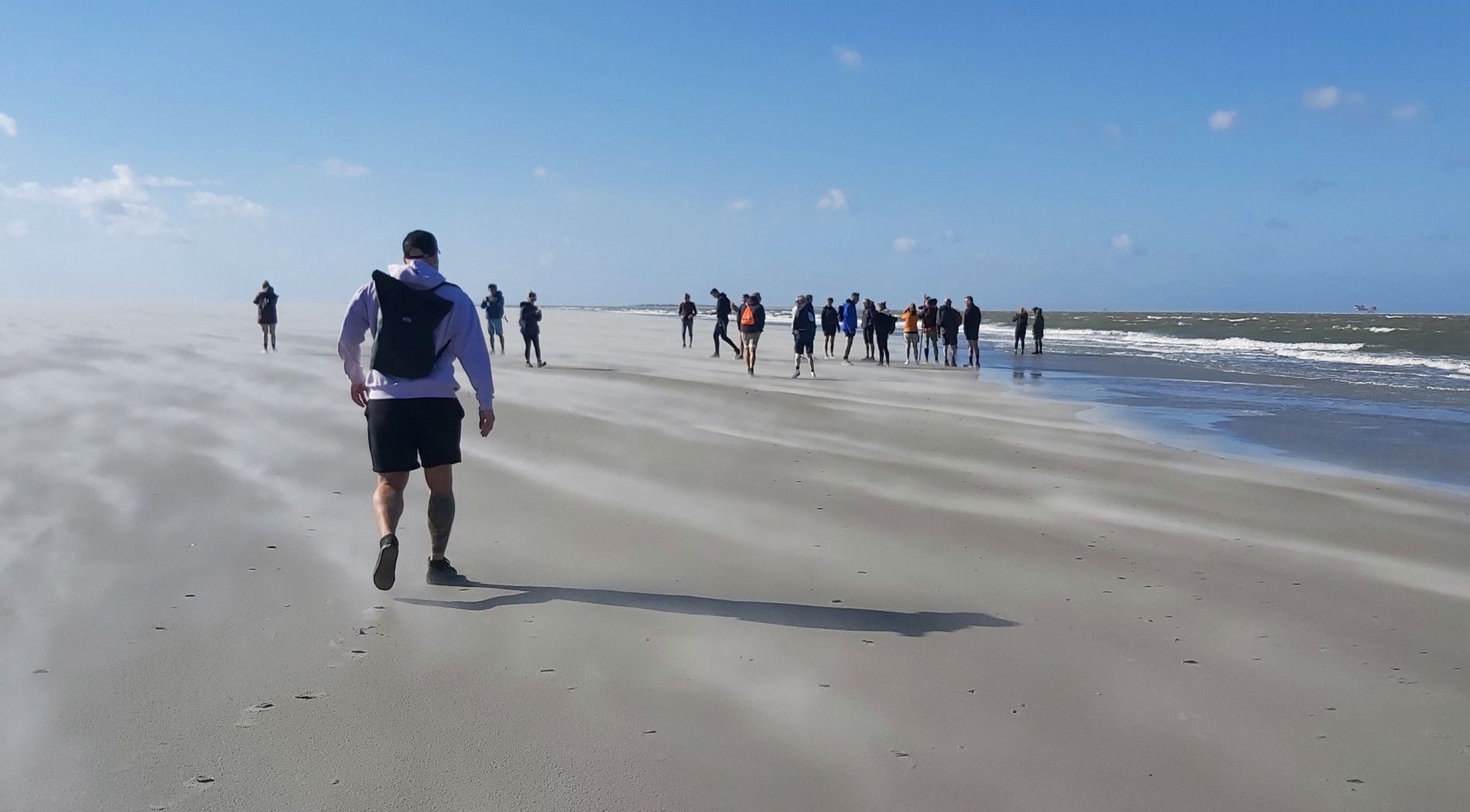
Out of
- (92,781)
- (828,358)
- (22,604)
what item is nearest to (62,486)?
(22,604)

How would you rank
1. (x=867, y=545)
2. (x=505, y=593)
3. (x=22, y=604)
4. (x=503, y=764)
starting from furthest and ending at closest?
1. (x=867, y=545)
2. (x=505, y=593)
3. (x=22, y=604)
4. (x=503, y=764)

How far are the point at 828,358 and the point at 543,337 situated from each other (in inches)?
571

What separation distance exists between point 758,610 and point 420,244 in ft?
8.17

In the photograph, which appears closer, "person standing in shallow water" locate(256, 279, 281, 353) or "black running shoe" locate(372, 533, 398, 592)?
"black running shoe" locate(372, 533, 398, 592)

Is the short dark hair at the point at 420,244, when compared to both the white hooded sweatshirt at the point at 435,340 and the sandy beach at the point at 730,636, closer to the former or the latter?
the white hooded sweatshirt at the point at 435,340

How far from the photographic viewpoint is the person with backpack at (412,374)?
497 centimetres

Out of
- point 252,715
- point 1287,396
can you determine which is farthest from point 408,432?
point 1287,396

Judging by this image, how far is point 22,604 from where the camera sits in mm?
4719

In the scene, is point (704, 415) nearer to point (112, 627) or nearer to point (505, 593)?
point (505, 593)

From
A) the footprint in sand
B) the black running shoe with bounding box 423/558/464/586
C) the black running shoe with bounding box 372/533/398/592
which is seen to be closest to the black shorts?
the black running shoe with bounding box 372/533/398/592

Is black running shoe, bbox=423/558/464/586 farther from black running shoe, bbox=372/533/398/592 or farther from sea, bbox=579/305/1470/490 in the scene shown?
sea, bbox=579/305/1470/490

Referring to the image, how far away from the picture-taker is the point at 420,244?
5.19 metres

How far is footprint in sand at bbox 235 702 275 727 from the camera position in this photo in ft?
11.6

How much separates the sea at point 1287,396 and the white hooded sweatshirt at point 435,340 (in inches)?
313
